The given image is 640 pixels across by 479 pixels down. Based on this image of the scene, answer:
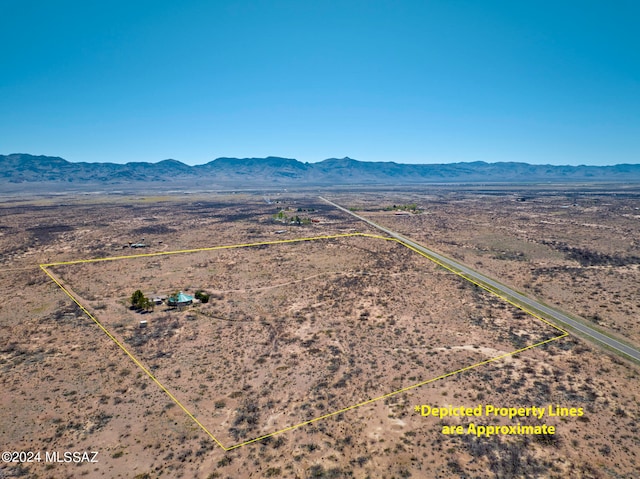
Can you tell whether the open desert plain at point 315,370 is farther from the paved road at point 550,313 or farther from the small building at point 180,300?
the paved road at point 550,313

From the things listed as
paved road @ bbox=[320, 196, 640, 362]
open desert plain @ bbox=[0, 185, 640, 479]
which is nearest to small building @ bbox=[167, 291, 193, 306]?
open desert plain @ bbox=[0, 185, 640, 479]

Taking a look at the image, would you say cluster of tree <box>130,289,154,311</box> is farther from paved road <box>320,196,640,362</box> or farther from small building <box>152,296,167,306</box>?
paved road <box>320,196,640,362</box>

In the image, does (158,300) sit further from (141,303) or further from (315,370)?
(315,370)

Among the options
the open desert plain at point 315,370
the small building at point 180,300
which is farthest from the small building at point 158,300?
the small building at point 180,300

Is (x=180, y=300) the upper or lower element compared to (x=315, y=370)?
upper

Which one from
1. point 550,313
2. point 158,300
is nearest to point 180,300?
point 158,300

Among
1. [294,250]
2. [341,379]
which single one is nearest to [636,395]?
[341,379]

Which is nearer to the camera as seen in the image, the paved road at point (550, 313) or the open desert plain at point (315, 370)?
the open desert plain at point (315, 370)

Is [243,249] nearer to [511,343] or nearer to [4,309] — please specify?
[4,309]
